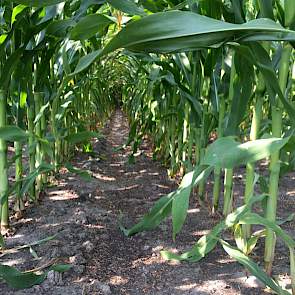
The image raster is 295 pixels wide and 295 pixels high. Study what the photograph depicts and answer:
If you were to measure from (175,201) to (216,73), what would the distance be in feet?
4.49

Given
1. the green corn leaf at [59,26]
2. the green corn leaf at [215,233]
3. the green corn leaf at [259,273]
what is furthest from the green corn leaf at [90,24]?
the green corn leaf at [259,273]

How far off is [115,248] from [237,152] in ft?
3.23

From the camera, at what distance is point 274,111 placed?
4.27 feet

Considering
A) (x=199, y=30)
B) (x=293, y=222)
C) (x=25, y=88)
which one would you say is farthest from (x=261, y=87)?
(x=25, y=88)

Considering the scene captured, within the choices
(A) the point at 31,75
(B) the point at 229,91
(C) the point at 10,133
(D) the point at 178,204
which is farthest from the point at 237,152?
(A) the point at 31,75

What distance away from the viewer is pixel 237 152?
3.20ft

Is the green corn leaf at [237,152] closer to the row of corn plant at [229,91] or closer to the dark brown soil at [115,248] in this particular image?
the row of corn plant at [229,91]

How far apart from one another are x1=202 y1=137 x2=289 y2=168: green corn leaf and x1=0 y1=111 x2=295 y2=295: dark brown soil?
0.62 m

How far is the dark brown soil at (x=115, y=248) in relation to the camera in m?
1.43

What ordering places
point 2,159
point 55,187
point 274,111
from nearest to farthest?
point 274,111, point 2,159, point 55,187

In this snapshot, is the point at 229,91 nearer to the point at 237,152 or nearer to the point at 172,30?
the point at 237,152

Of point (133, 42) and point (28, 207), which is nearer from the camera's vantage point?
point (133, 42)

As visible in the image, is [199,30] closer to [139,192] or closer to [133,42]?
[133,42]

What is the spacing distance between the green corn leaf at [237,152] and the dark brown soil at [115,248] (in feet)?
2.03
